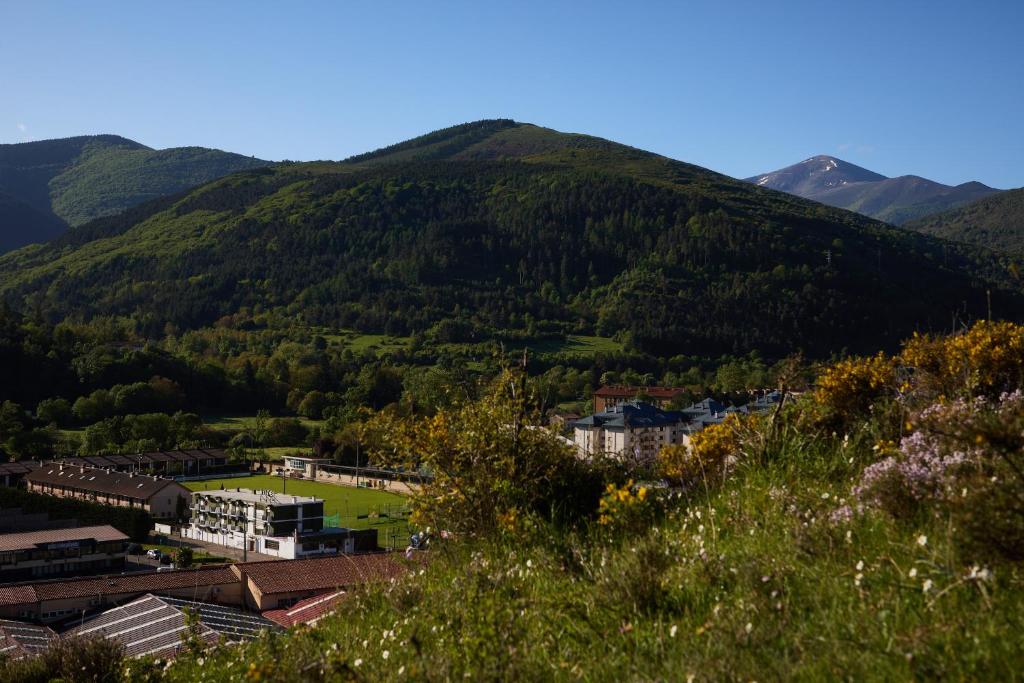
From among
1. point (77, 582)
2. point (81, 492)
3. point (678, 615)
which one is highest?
point (678, 615)

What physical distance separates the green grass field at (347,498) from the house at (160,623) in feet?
48.7

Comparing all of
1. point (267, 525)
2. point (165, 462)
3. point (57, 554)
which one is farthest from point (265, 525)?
point (165, 462)

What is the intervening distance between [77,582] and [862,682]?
77.7 feet

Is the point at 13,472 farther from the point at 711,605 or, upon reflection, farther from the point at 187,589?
the point at 711,605

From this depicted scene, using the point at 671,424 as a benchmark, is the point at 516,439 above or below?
above

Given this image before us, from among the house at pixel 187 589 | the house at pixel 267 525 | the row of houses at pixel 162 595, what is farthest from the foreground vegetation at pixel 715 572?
the house at pixel 267 525

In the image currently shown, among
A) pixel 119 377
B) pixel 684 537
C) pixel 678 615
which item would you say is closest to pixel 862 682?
pixel 678 615

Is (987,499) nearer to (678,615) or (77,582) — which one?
(678,615)

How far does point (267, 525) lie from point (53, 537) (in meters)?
7.60

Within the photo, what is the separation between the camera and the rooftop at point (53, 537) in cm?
3097

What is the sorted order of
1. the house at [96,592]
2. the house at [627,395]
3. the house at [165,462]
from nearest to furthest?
the house at [96,592] < the house at [165,462] < the house at [627,395]

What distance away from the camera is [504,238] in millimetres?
173750

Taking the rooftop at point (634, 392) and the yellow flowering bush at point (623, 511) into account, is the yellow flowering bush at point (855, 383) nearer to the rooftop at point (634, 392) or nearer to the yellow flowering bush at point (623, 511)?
the yellow flowering bush at point (623, 511)

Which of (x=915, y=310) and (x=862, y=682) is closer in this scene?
(x=862, y=682)
